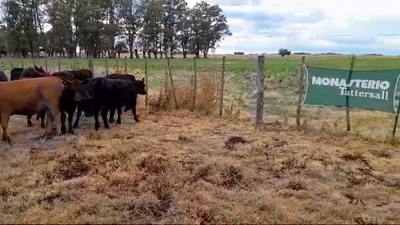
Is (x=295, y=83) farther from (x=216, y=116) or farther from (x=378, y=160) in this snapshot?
(x=378, y=160)

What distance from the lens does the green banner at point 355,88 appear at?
332 inches

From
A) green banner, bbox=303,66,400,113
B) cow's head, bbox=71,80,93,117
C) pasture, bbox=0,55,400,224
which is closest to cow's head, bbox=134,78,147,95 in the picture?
pasture, bbox=0,55,400,224

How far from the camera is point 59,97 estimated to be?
7.85m

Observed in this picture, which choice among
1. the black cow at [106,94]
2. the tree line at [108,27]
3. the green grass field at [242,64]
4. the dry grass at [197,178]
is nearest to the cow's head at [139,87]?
the black cow at [106,94]

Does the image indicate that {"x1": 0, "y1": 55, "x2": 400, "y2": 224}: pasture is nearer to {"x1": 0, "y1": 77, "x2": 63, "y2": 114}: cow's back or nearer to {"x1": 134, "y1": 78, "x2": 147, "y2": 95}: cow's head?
{"x1": 0, "y1": 77, "x2": 63, "y2": 114}: cow's back

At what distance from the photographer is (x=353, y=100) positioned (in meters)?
8.97

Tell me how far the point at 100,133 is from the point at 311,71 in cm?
489

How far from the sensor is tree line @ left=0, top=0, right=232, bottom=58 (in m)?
49.7

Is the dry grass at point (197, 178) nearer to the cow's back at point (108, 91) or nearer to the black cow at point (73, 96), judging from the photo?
the black cow at point (73, 96)

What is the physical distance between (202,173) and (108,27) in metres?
50.0

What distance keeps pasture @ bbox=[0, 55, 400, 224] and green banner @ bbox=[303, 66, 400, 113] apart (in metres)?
0.67

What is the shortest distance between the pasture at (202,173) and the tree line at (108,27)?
43543 mm

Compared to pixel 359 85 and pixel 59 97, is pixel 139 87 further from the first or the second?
pixel 359 85

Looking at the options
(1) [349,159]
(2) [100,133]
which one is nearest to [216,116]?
(2) [100,133]
